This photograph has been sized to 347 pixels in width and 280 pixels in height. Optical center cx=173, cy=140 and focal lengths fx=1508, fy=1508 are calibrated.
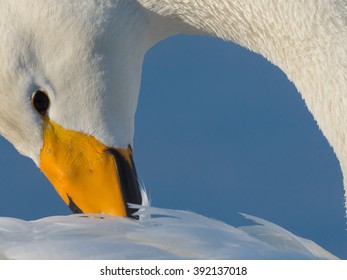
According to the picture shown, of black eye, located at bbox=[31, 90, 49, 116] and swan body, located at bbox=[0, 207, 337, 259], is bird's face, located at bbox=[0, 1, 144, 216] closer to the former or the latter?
black eye, located at bbox=[31, 90, 49, 116]

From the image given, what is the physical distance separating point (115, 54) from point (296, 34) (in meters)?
0.95

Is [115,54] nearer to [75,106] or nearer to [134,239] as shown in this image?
[75,106]

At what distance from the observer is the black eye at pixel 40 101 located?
7.49 m

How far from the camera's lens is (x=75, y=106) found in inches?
300

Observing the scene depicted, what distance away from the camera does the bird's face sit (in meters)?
7.45

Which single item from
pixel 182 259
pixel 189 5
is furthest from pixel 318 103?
pixel 182 259

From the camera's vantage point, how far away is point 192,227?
22.2 feet

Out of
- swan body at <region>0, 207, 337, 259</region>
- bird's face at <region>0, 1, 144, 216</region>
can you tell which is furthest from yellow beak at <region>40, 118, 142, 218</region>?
swan body at <region>0, 207, 337, 259</region>

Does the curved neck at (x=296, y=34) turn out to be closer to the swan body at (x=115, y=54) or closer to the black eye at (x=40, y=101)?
the swan body at (x=115, y=54)

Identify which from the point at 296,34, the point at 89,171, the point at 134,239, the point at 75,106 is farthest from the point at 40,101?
the point at 296,34

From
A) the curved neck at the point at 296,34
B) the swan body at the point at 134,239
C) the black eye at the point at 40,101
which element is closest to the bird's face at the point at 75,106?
the black eye at the point at 40,101
